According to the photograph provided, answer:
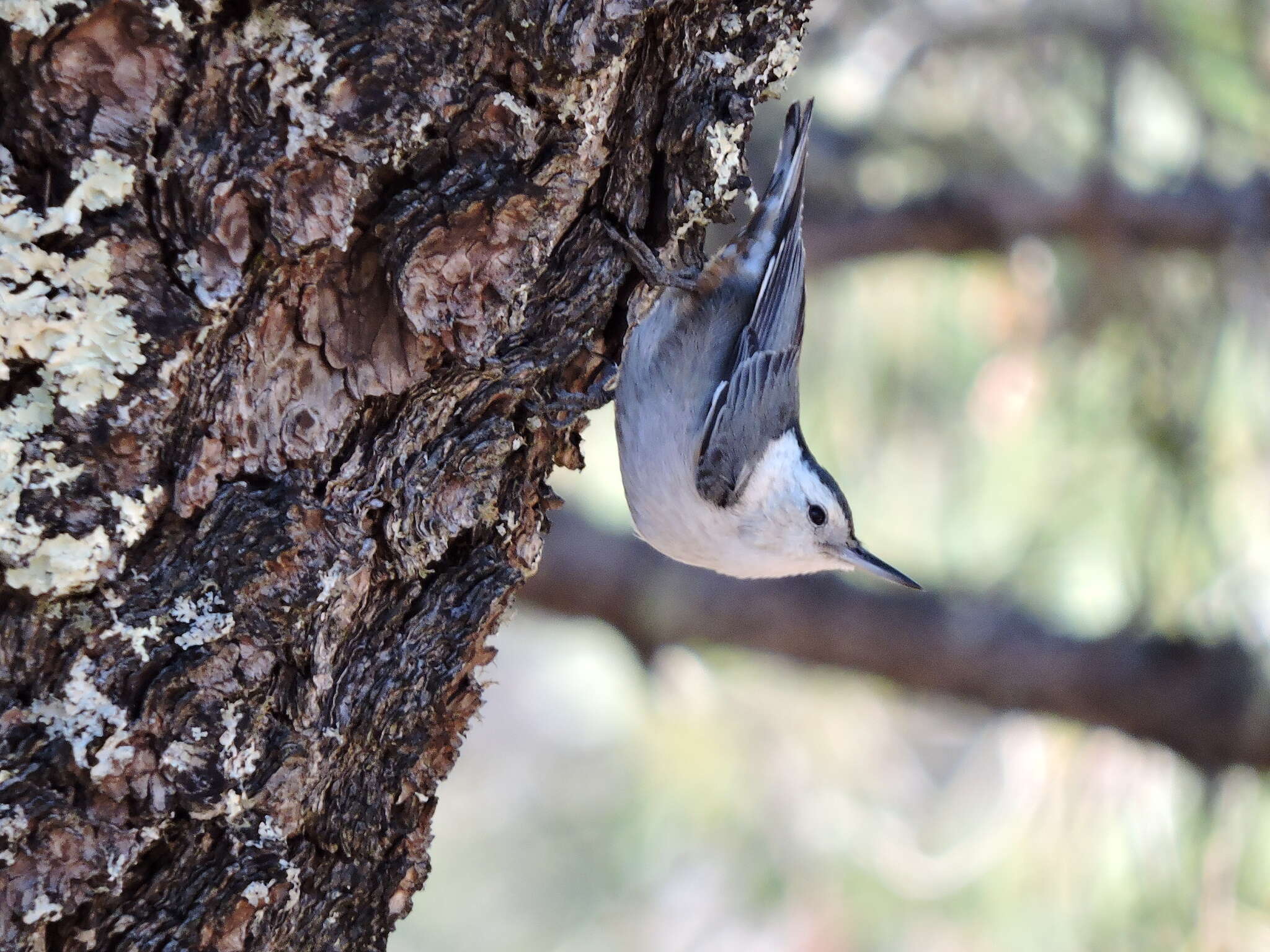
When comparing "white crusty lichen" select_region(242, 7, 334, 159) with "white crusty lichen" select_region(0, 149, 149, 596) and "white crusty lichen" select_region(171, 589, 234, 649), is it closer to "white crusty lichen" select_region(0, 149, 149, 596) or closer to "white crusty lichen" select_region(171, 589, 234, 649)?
"white crusty lichen" select_region(0, 149, 149, 596)

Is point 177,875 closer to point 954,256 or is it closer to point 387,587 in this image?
point 387,587

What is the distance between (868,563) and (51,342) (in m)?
1.45

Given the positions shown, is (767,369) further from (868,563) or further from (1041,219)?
(1041,219)

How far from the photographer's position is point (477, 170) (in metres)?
1.16

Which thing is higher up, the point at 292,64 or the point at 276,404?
the point at 292,64

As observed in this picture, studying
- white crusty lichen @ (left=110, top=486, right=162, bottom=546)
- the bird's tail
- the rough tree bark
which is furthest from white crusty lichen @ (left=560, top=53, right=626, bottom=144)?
the bird's tail

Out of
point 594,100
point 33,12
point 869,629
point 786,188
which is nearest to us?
point 33,12

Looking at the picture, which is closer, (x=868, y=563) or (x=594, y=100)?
(x=594, y=100)

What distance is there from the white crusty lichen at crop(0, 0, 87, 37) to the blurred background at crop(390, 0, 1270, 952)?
243cm

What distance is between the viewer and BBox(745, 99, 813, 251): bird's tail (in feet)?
7.17

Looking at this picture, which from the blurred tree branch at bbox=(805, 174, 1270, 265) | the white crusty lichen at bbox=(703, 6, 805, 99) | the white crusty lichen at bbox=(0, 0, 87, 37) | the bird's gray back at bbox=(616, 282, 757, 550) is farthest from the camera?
the blurred tree branch at bbox=(805, 174, 1270, 265)

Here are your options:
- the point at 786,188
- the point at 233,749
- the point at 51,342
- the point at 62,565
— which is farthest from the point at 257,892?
the point at 786,188

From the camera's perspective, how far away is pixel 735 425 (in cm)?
201

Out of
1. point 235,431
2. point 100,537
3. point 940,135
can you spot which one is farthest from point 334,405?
point 940,135
